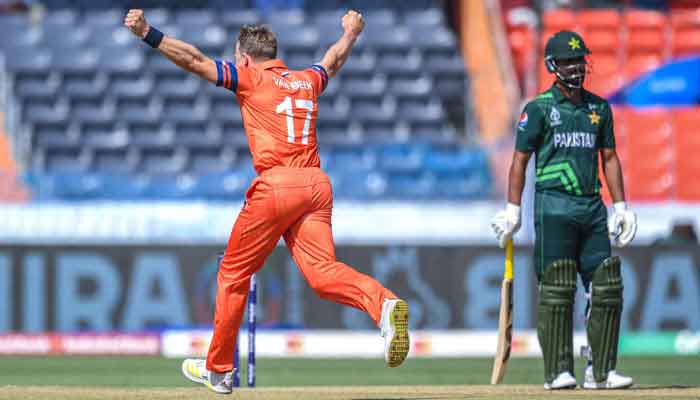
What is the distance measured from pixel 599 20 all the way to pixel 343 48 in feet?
43.4

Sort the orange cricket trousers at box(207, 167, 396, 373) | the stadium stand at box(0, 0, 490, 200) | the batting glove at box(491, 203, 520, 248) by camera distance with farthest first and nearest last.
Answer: the stadium stand at box(0, 0, 490, 200)
the batting glove at box(491, 203, 520, 248)
the orange cricket trousers at box(207, 167, 396, 373)

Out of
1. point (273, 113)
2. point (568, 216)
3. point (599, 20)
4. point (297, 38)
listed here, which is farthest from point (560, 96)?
point (297, 38)

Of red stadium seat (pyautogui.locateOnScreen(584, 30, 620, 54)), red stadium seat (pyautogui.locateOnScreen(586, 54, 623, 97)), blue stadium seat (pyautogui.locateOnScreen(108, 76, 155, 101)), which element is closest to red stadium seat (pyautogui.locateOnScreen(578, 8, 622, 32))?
red stadium seat (pyautogui.locateOnScreen(584, 30, 620, 54))

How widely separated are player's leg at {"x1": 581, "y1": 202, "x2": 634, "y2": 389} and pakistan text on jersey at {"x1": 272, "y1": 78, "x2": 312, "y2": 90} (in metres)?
1.68

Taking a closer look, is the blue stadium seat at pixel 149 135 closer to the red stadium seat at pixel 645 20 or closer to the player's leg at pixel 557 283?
the red stadium seat at pixel 645 20

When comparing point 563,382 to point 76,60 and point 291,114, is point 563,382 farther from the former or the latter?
point 76,60

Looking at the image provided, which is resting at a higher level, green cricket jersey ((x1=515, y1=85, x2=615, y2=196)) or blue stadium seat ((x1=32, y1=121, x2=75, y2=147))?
green cricket jersey ((x1=515, y1=85, x2=615, y2=196))

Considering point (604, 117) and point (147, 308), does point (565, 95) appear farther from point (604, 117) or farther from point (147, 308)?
point (147, 308)

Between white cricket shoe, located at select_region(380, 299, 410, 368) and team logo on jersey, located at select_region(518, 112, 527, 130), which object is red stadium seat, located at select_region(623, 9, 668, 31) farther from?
white cricket shoe, located at select_region(380, 299, 410, 368)

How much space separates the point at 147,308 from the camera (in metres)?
13.7

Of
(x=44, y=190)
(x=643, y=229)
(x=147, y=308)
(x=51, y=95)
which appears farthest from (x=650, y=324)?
(x=51, y=95)

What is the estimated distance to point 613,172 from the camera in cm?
765

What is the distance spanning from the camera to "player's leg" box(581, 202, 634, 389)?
750 centimetres

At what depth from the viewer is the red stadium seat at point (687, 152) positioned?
1571cm
